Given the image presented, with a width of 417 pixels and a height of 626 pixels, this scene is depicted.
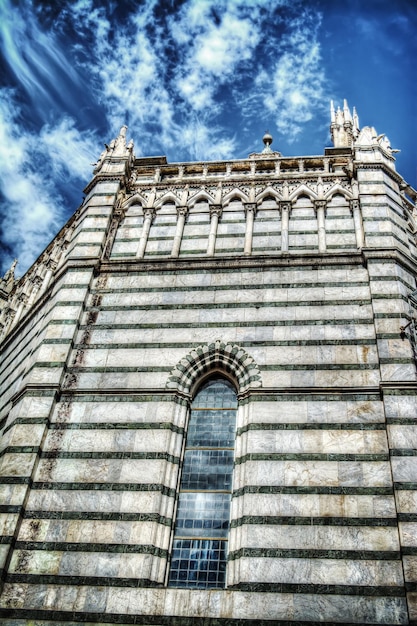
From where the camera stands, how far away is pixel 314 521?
10.0 m

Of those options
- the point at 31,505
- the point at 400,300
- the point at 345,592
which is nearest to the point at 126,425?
the point at 31,505

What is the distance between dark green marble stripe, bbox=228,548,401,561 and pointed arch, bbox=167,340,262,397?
3079mm

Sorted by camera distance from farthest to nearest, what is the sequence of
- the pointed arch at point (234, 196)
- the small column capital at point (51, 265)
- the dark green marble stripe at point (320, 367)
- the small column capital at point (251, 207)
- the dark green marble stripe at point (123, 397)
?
the small column capital at point (51, 265) → the pointed arch at point (234, 196) → the small column capital at point (251, 207) → the dark green marble stripe at point (123, 397) → the dark green marble stripe at point (320, 367)

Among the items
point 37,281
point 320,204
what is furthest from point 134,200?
point 320,204

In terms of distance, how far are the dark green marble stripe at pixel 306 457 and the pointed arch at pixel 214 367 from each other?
4.74 ft

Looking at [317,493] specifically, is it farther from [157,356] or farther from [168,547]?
[157,356]

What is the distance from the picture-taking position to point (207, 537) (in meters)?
10.6

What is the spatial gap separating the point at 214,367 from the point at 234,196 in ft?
17.3

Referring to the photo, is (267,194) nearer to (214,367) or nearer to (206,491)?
(214,367)

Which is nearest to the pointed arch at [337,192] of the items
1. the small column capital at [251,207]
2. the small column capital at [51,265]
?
the small column capital at [251,207]

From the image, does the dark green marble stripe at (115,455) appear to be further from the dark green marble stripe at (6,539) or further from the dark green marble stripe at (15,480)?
the dark green marble stripe at (6,539)

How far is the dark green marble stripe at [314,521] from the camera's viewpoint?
9820mm

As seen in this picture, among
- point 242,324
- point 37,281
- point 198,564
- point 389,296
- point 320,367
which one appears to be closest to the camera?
point 198,564

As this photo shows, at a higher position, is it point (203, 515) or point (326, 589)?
point (203, 515)
